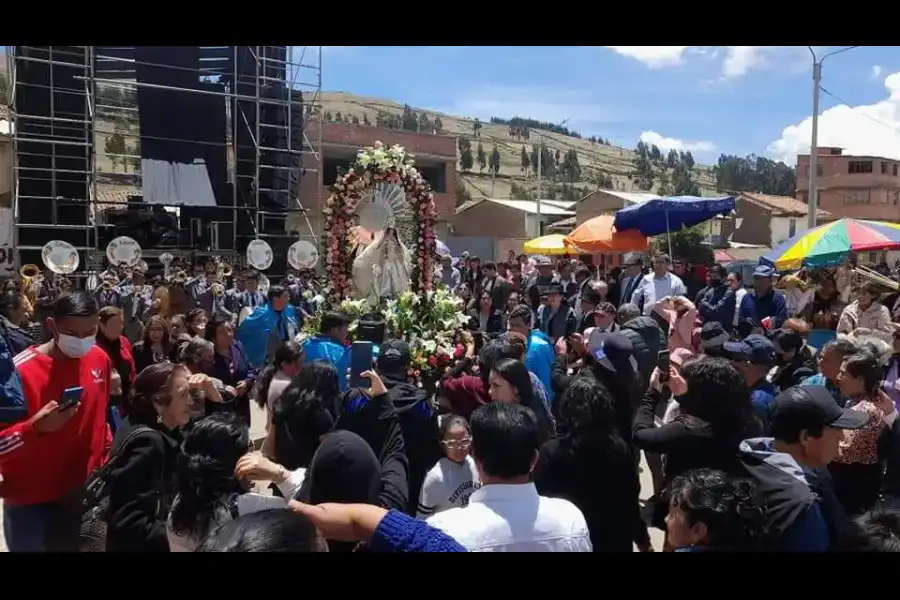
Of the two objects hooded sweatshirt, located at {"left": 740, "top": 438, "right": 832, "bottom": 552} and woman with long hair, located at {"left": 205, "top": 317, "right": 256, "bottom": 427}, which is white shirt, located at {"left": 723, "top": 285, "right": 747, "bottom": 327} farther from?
hooded sweatshirt, located at {"left": 740, "top": 438, "right": 832, "bottom": 552}

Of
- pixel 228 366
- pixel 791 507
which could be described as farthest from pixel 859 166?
pixel 791 507

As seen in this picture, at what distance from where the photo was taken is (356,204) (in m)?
8.55

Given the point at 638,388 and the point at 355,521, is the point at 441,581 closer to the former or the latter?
the point at 355,521

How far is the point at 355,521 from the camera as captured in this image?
1878mm

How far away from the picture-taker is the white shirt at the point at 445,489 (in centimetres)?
324

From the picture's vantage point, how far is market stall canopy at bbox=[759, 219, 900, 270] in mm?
9281

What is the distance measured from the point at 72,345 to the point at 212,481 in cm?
142

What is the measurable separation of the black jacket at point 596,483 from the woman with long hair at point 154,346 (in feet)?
11.2

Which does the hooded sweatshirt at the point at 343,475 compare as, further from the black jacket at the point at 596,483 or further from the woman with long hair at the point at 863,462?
the woman with long hair at the point at 863,462

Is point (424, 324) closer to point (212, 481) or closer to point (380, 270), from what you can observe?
point (380, 270)

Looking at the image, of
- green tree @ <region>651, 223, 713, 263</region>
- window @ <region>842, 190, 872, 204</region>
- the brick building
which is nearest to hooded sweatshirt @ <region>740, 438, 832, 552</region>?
the brick building

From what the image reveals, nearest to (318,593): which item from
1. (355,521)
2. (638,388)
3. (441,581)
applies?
(441,581)

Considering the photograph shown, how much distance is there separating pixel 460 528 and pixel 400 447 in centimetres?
121

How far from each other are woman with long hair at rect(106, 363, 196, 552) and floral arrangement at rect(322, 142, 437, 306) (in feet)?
17.2
